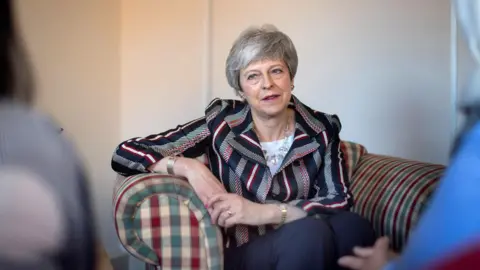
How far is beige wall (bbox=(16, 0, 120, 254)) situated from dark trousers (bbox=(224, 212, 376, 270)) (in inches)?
33.0

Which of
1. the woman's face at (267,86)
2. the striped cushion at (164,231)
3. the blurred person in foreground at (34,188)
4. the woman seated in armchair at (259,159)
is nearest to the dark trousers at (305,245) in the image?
the woman seated in armchair at (259,159)

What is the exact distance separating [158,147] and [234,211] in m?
0.34

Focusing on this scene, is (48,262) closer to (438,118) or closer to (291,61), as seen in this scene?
(291,61)

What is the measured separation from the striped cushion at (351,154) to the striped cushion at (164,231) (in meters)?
0.64

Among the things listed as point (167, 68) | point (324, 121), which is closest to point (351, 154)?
point (324, 121)

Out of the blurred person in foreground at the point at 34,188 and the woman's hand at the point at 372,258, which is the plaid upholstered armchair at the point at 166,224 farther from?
the blurred person in foreground at the point at 34,188

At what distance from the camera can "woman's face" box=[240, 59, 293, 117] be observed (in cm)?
155

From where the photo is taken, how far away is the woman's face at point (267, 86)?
1546 mm

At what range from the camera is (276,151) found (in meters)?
1.58

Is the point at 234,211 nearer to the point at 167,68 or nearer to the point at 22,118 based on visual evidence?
the point at 22,118

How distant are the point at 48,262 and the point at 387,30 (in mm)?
1897

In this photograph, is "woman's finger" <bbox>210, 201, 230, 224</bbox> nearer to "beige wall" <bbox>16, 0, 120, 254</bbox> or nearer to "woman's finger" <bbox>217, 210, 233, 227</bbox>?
"woman's finger" <bbox>217, 210, 233, 227</bbox>

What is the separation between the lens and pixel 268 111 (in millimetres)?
1555

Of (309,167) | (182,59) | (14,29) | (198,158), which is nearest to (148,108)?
(182,59)
